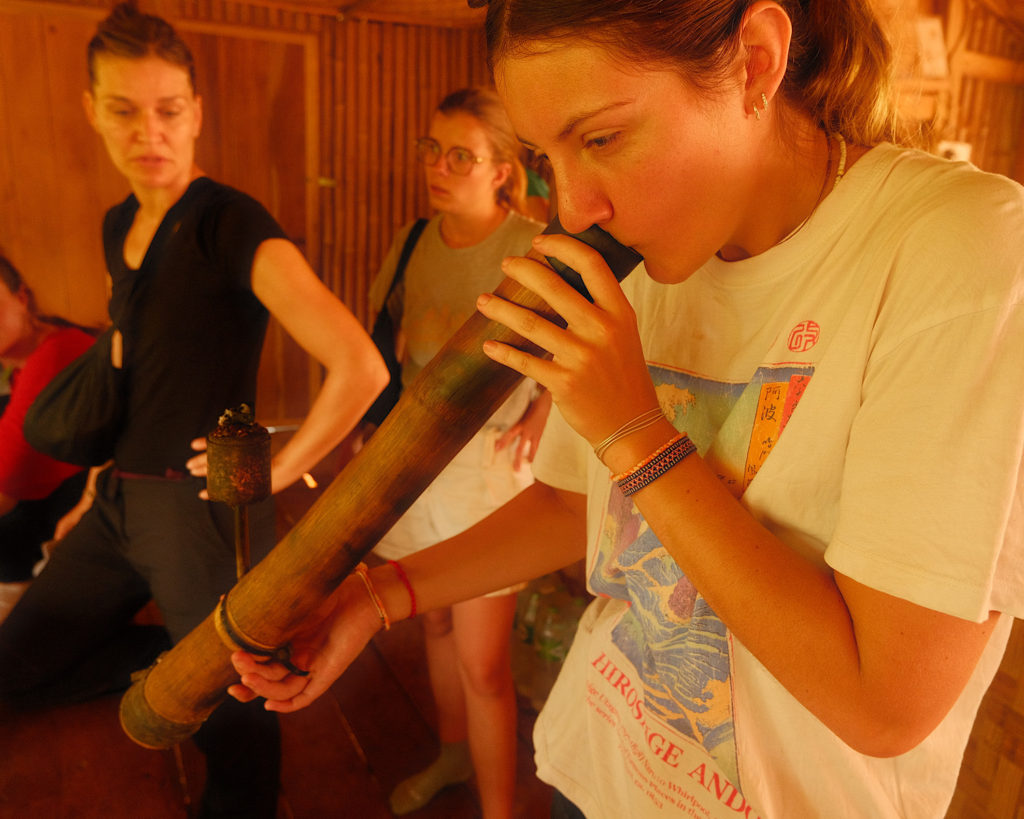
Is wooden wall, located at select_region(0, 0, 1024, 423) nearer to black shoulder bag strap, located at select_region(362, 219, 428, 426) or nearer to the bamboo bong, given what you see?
black shoulder bag strap, located at select_region(362, 219, 428, 426)

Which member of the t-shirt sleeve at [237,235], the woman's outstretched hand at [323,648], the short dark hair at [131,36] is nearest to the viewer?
the woman's outstretched hand at [323,648]

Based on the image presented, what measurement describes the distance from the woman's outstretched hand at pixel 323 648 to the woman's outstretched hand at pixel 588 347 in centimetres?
59

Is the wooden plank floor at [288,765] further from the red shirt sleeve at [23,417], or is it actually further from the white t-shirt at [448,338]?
the red shirt sleeve at [23,417]

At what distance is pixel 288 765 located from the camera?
107 inches

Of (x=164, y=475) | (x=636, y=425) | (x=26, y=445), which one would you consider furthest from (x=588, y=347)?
(x=26, y=445)

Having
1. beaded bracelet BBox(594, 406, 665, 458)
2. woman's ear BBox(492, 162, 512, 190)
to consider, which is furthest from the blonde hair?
beaded bracelet BBox(594, 406, 665, 458)

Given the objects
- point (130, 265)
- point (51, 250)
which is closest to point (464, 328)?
point (130, 265)

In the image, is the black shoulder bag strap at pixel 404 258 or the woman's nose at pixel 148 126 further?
the black shoulder bag strap at pixel 404 258

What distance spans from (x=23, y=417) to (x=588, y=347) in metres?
2.39

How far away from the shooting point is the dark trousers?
184cm

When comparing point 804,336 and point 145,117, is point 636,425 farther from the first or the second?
point 145,117

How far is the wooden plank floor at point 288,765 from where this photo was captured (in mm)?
2496

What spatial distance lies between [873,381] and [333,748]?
103 inches

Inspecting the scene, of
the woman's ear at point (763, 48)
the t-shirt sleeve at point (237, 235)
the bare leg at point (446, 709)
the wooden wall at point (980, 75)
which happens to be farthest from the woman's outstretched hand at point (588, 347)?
the wooden wall at point (980, 75)
